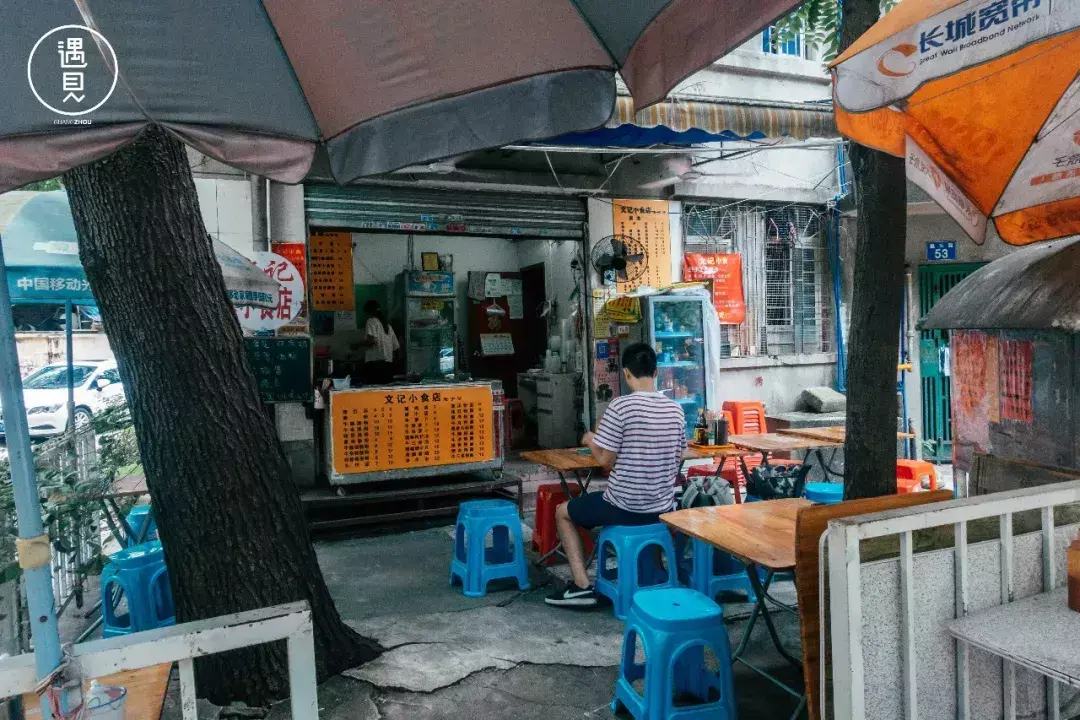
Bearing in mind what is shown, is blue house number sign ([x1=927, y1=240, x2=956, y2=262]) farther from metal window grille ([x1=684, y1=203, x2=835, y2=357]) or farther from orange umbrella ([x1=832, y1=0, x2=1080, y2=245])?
orange umbrella ([x1=832, y1=0, x2=1080, y2=245])

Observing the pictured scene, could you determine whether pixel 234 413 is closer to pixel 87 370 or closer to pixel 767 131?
pixel 767 131

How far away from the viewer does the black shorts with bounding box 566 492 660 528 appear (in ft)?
15.5

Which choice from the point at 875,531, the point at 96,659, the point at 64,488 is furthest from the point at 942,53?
the point at 64,488

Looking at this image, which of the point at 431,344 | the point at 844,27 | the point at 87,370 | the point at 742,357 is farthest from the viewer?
the point at 87,370

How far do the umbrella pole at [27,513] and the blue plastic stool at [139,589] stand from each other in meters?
2.68

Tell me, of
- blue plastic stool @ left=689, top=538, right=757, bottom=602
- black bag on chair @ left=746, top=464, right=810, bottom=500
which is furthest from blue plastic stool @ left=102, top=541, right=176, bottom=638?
black bag on chair @ left=746, top=464, right=810, bottom=500

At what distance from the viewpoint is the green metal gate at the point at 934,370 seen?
10.1 meters

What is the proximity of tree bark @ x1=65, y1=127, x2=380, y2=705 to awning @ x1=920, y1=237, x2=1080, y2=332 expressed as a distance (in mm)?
3525

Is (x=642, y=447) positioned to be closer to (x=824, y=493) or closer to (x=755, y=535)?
(x=755, y=535)

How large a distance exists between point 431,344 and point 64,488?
7610 millimetres

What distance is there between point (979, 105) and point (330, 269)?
7.01 metres

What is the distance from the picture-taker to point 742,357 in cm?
966

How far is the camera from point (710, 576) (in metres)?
4.68

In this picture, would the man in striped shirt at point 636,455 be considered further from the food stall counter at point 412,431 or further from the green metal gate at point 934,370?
the green metal gate at point 934,370
